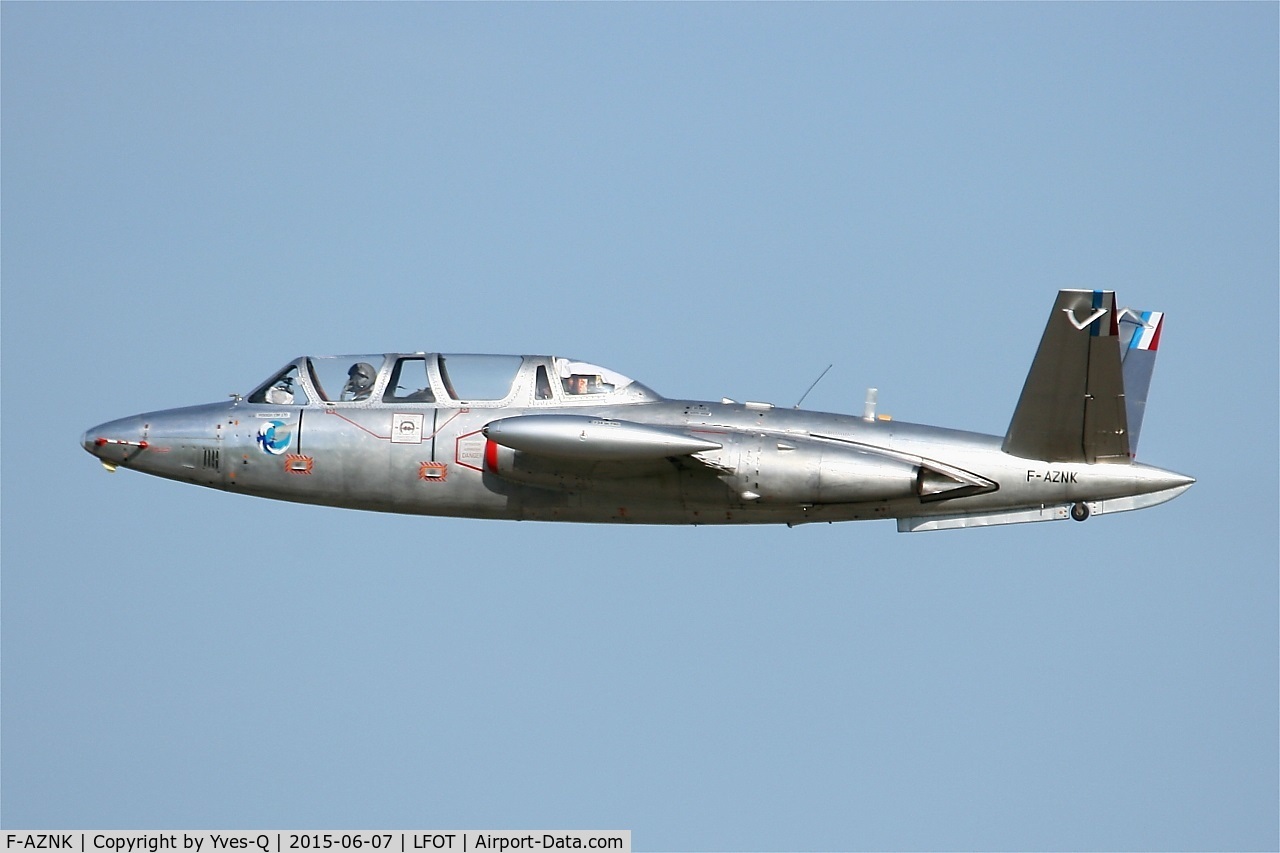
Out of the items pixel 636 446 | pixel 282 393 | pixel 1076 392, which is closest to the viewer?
pixel 1076 392

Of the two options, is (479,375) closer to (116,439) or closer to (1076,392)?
(116,439)

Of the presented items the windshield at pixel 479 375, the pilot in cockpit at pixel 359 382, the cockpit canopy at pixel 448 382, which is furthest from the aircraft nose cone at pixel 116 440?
the windshield at pixel 479 375

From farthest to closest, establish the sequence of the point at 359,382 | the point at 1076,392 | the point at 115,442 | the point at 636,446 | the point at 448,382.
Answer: the point at 115,442 → the point at 359,382 → the point at 448,382 → the point at 636,446 → the point at 1076,392

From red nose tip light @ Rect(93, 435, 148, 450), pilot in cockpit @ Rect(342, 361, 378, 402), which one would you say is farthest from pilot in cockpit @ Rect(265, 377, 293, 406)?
red nose tip light @ Rect(93, 435, 148, 450)

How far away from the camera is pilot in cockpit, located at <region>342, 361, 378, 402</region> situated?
37188 millimetres

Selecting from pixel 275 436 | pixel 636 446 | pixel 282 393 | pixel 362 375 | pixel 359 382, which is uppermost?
pixel 362 375

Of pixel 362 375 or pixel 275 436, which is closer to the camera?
pixel 275 436

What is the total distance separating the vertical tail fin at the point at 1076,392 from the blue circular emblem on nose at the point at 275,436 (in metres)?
12.3

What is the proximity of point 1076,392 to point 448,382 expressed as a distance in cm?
1069

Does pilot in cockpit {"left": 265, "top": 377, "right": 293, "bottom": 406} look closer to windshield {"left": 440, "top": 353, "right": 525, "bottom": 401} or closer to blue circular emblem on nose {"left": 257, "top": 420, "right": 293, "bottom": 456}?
blue circular emblem on nose {"left": 257, "top": 420, "right": 293, "bottom": 456}

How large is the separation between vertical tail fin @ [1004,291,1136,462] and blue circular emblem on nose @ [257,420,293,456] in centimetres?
1232

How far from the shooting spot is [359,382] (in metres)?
37.3

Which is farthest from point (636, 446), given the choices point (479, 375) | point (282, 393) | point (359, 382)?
point (282, 393)

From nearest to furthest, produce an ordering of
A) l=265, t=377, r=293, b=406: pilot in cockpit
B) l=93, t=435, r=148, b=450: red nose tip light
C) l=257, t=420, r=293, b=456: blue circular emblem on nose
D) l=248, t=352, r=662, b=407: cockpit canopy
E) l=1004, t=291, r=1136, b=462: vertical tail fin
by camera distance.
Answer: l=1004, t=291, r=1136, b=462: vertical tail fin, l=248, t=352, r=662, b=407: cockpit canopy, l=257, t=420, r=293, b=456: blue circular emblem on nose, l=265, t=377, r=293, b=406: pilot in cockpit, l=93, t=435, r=148, b=450: red nose tip light
